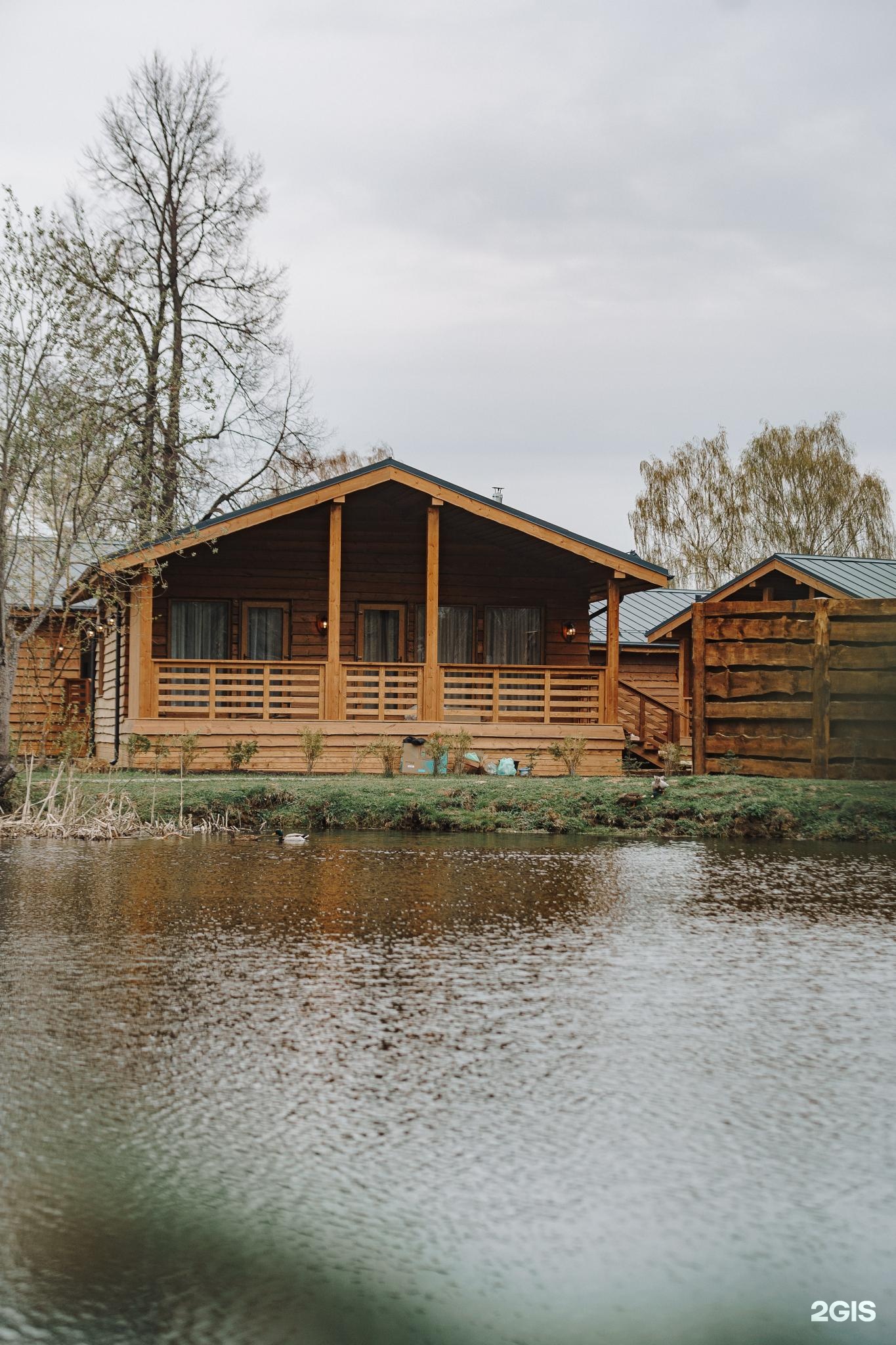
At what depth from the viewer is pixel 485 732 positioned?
22.9 metres

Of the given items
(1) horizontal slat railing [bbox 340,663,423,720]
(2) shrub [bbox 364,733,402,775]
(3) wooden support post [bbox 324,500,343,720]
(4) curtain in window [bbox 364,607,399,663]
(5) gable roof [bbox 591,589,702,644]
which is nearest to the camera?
(2) shrub [bbox 364,733,402,775]

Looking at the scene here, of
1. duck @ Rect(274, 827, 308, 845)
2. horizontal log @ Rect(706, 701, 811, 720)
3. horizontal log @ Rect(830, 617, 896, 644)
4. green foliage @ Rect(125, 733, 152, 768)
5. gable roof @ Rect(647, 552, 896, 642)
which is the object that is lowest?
duck @ Rect(274, 827, 308, 845)

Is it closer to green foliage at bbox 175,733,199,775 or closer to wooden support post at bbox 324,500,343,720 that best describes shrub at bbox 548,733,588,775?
wooden support post at bbox 324,500,343,720

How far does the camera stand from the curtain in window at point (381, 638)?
25.7 meters

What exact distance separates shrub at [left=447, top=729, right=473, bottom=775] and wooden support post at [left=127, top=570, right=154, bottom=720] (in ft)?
15.9

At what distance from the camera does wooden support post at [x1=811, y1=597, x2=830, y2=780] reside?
16.1m

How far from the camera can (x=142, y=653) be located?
22.5m

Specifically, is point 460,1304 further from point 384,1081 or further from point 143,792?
point 143,792

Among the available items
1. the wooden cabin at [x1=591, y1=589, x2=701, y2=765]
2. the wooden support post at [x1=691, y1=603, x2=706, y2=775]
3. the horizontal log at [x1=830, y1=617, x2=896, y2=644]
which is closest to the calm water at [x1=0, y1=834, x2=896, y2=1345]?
the horizontal log at [x1=830, y1=617, x2=896, y2=644]

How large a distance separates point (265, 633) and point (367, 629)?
1863mm

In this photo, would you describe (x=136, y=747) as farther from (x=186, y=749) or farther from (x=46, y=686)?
(x=46, y=686)

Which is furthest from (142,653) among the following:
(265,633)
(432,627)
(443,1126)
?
(443,1126)

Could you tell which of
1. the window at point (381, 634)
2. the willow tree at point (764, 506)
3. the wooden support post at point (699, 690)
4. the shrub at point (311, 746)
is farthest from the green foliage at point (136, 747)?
the willow tree at point (764, 506)

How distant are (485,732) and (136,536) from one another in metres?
7.35
